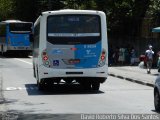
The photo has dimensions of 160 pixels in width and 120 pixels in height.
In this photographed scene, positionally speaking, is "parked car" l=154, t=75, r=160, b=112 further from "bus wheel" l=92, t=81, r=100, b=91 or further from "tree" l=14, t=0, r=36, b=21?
"tree" l=14, t=0, r=36, b=21

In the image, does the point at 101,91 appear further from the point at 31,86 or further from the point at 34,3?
the point at 34,3

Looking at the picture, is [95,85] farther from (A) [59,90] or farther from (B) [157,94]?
(B) [157,94]

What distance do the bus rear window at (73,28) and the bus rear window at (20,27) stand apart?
36.1 metres

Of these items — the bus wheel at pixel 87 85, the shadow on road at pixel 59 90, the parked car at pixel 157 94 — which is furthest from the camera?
the bus wheel at pixel 87 85

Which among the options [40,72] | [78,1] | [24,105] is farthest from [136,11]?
[24,105]

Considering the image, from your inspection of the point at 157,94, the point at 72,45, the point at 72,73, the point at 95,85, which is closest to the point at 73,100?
the point at 72,73

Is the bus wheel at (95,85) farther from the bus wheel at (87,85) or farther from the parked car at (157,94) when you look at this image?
the parked car at (157,94)

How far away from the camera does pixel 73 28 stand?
67.4 ft

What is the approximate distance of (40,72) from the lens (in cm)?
2052

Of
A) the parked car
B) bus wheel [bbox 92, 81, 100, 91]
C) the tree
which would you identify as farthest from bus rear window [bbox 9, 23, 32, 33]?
the parked car

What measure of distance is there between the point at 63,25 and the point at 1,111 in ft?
21.5

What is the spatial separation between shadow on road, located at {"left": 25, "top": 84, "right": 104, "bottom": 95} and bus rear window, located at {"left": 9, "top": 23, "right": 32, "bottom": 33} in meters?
32.2

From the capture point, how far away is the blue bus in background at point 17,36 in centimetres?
5653

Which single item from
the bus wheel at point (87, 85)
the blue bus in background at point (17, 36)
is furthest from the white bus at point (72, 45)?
the blue bus in background at point (17, 36)
